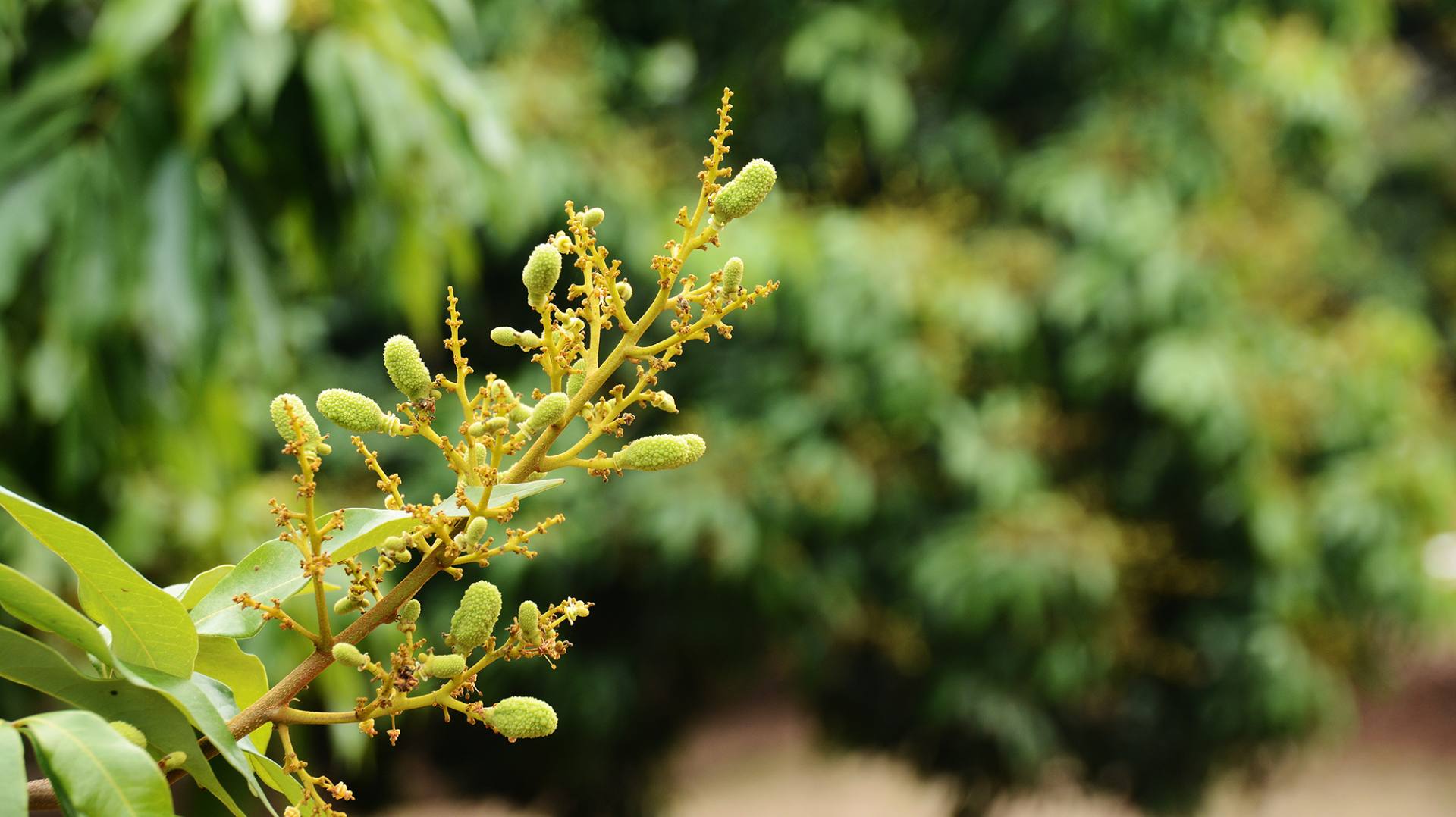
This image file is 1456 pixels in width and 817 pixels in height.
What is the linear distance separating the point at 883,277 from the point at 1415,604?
153 cm

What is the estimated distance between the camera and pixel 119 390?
1.76 meters

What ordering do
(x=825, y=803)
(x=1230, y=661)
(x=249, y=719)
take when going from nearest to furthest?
1. (x=249, y=719)
2. (x=1230, y=661)
3. (x=825, y=803)

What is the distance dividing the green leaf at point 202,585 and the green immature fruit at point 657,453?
131mm

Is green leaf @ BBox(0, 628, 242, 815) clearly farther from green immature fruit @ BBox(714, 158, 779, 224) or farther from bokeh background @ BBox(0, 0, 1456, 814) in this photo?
bokeh background @ BBox(0, 0, 1456, 814)

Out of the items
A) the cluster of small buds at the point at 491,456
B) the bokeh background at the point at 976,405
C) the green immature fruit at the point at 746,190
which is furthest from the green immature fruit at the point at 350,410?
the bokeh background at the point at 976,405

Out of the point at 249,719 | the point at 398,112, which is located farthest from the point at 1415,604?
the point at 249,719

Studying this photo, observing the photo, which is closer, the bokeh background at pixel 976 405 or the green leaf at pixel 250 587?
the green leaf at pixel 250 587

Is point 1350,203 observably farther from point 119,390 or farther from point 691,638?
point 119,390

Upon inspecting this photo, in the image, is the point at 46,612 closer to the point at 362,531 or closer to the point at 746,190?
the point at 362,531

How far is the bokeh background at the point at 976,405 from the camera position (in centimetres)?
322

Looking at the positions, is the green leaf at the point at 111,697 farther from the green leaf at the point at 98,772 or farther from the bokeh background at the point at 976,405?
the bokeh background at the point at 976,405

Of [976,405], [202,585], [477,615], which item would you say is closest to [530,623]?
[477,615]

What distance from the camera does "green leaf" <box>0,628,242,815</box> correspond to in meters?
0.38

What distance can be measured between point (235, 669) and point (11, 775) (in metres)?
0.12
